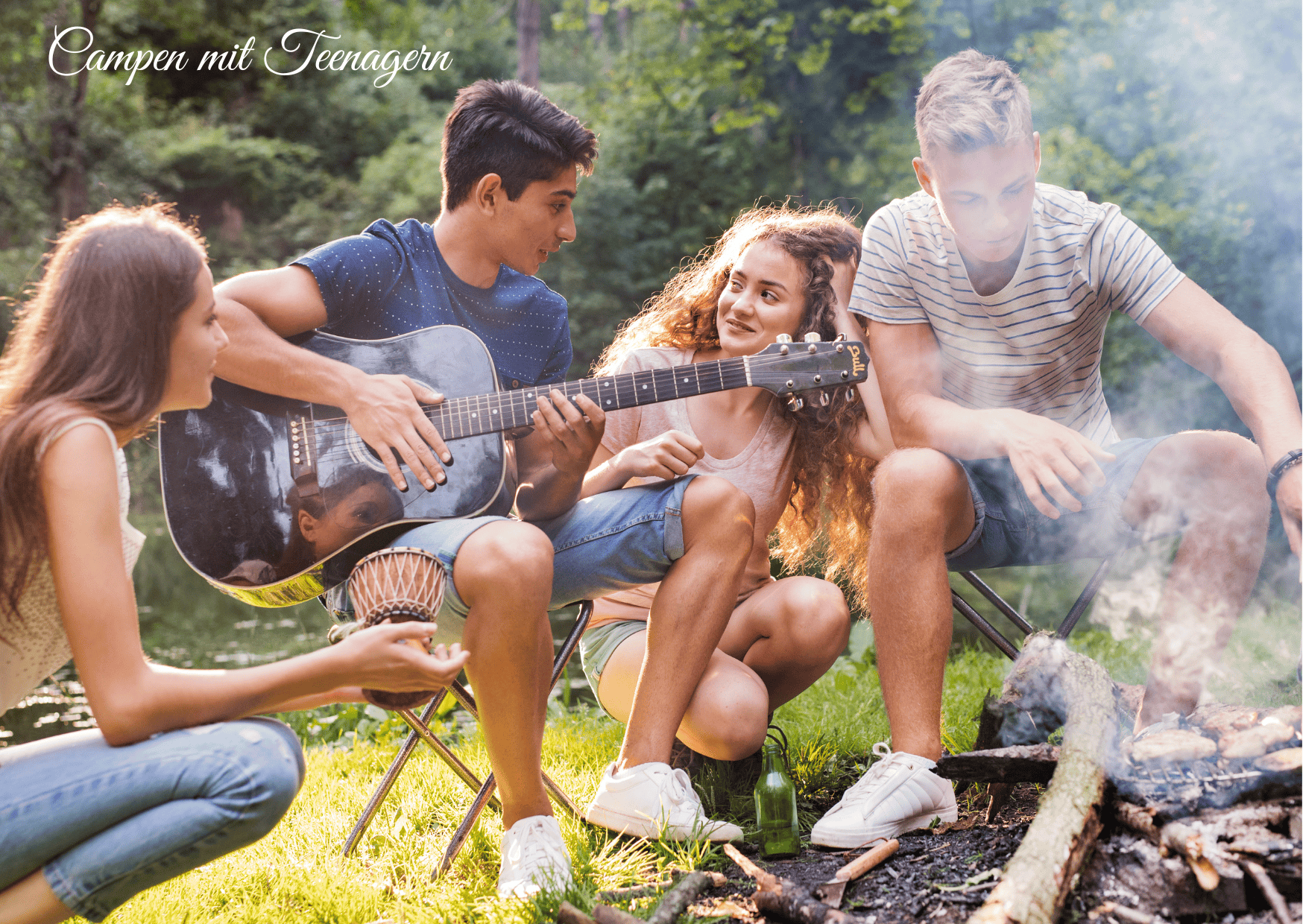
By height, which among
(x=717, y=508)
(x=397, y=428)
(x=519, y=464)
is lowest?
(x=717, y=508)

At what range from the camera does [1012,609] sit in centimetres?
247

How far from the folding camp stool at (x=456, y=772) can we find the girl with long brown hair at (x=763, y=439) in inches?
9.4

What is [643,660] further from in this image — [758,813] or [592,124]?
[592,124]

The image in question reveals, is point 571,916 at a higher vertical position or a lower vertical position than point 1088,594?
lower

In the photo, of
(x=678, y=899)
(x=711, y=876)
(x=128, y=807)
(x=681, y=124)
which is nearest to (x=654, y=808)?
(x=711, y=876)

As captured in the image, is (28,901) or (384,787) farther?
(384,787)

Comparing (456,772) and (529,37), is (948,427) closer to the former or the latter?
(456,772)

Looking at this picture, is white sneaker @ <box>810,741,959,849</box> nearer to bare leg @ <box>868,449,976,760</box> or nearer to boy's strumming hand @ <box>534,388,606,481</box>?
bare leg @ <box>868,449,976,760</box>

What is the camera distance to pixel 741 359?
7.85 feet

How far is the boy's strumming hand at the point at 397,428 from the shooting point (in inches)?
87.0

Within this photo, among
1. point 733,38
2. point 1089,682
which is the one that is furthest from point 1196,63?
point 1089,682

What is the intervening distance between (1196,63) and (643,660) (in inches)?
299

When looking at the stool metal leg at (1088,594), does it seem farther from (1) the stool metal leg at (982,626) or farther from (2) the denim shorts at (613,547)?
(2) the denim shorts at (613,547)

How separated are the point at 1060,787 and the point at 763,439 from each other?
1259 mm
